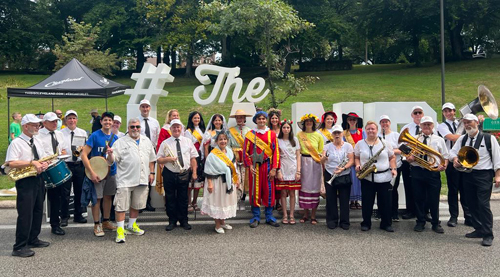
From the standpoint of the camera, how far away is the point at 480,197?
620 cm

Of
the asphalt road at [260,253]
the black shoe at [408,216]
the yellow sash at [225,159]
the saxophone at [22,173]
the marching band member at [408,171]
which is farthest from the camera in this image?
the black shoe at [408,216]

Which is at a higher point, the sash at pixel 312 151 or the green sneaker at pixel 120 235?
the sash at pixel 312 151

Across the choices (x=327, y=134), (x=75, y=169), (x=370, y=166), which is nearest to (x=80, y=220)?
(x=75, y=169)

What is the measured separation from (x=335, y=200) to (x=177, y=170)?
2.65m

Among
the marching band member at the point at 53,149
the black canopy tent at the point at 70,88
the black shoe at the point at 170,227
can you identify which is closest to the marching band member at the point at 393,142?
the black shoe at the point at 170,227

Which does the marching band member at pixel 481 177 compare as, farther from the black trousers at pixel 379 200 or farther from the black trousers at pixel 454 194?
the black trousers at pixel 379 200

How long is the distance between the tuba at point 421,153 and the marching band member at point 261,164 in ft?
6.74

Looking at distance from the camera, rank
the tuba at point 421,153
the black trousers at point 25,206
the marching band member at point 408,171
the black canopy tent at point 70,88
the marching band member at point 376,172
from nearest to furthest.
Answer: the black trousers at point 25,206, the tuba at point 421,153, the marching band member at point 376,172, the marching band member at point 408,171, the black canopy tent at point 70,88

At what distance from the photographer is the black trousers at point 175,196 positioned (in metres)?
6.85

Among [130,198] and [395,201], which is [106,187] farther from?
[395,201]

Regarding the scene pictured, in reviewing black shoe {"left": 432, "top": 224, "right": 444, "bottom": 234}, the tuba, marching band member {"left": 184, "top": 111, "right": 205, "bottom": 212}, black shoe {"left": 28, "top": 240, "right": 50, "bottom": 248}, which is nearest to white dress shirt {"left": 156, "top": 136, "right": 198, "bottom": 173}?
marching band member {"left": 184, "top": 111, "right": 205, "bottom": 212}

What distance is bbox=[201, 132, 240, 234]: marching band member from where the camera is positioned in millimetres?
6680

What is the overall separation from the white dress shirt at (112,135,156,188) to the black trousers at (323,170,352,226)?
9.76 feet

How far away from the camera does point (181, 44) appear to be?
3641 centimetres
